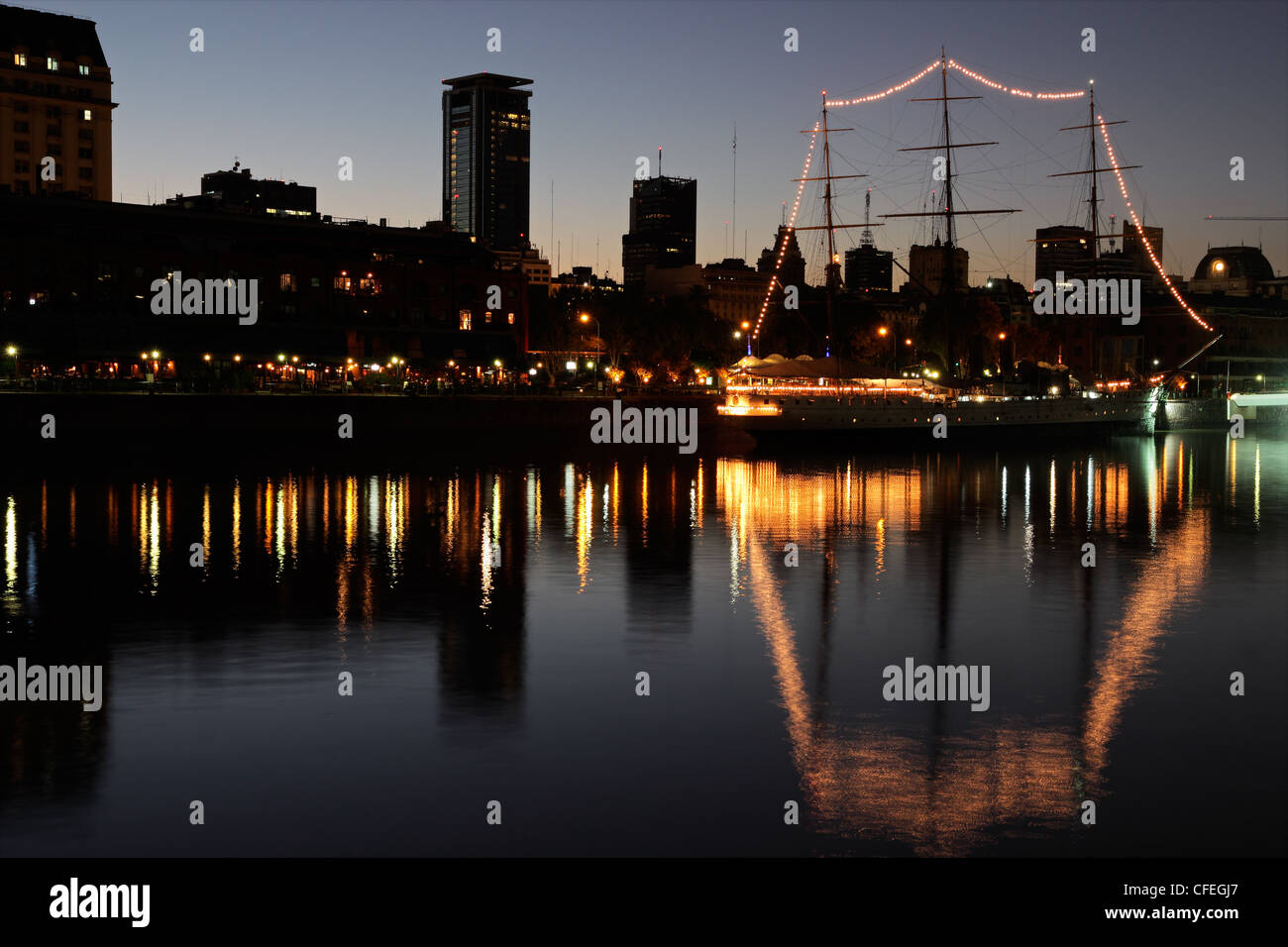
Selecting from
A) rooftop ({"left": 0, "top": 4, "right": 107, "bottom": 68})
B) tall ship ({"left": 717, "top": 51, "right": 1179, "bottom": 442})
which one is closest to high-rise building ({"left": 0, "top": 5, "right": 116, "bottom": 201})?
rooftop ({"left": 0, "top": 4, "right": 107, "bottom": 68})

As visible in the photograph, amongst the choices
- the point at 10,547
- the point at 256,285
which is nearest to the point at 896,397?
the point at 256,285

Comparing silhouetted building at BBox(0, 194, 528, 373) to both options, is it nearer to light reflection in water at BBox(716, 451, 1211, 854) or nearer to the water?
the water

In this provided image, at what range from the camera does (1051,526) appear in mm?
45094

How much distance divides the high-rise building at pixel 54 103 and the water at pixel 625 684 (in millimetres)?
132404

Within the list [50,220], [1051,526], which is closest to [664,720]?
[1051,526]

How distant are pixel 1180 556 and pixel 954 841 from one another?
88.7ft

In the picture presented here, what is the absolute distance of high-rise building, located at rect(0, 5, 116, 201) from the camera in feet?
518

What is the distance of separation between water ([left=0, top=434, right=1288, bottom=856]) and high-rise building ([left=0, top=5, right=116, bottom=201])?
13240cm

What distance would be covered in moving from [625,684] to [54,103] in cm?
16377

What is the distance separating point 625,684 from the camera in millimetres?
20328

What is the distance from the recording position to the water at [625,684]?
13.9m

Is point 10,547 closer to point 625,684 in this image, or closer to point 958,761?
point 625,684

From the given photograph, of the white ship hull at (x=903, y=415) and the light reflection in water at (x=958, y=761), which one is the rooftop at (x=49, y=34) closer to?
the white ship hull at (x=903, y=415)
